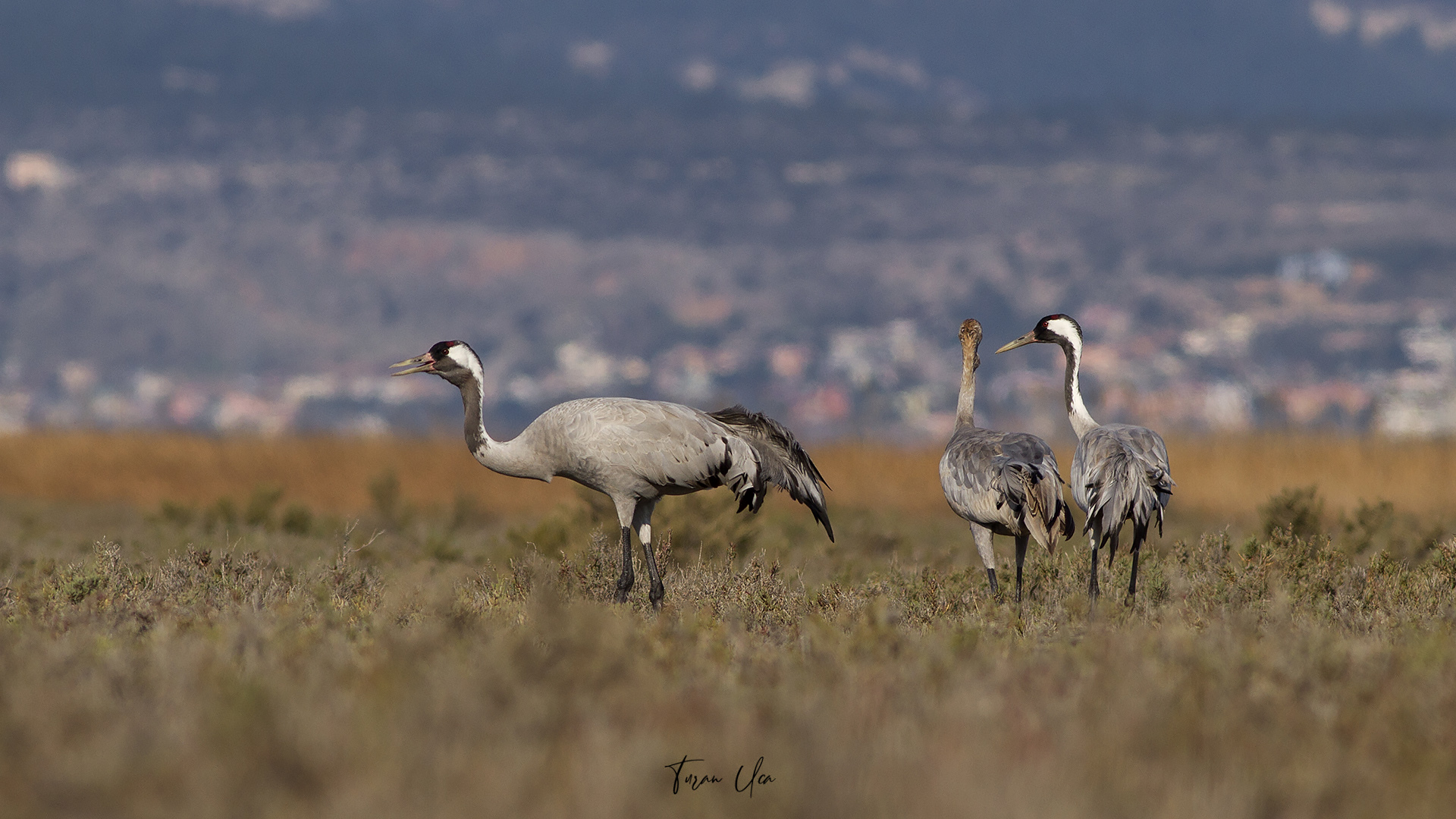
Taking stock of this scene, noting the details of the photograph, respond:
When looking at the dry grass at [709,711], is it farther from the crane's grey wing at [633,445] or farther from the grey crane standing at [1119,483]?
the crane's grey wing at [633,445]

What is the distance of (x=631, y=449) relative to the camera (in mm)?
9672

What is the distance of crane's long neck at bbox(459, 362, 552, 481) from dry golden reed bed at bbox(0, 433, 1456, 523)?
9.28 metres

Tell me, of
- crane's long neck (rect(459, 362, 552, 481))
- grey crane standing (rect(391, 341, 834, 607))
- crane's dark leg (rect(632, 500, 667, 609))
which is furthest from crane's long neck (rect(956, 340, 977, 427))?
crane's long neck (rect(459, 362, 552, 481))

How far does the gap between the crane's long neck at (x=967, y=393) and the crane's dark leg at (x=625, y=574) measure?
8.34 ft

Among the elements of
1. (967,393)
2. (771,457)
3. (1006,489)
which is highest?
(967,393)

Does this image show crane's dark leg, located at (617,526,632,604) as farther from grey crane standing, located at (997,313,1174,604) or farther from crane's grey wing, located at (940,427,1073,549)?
grey crane standing, located at (997,313,1174,604)

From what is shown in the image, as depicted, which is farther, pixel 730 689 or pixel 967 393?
pixel 967 393

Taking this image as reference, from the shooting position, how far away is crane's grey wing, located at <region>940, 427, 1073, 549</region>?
9.34 metres

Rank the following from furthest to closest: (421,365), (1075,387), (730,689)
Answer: (1075,387) < (421,365) < (730,689)

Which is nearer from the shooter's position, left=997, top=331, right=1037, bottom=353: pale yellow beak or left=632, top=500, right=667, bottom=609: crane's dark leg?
left=632, top=500, right=667, bottom=609: crane's dark leg

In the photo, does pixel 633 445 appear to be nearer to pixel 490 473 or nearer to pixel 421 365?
pixel 421 365

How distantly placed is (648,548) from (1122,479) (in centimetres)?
302

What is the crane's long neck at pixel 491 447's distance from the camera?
9852 mm

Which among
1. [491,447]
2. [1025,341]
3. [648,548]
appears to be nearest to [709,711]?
[648,548]
